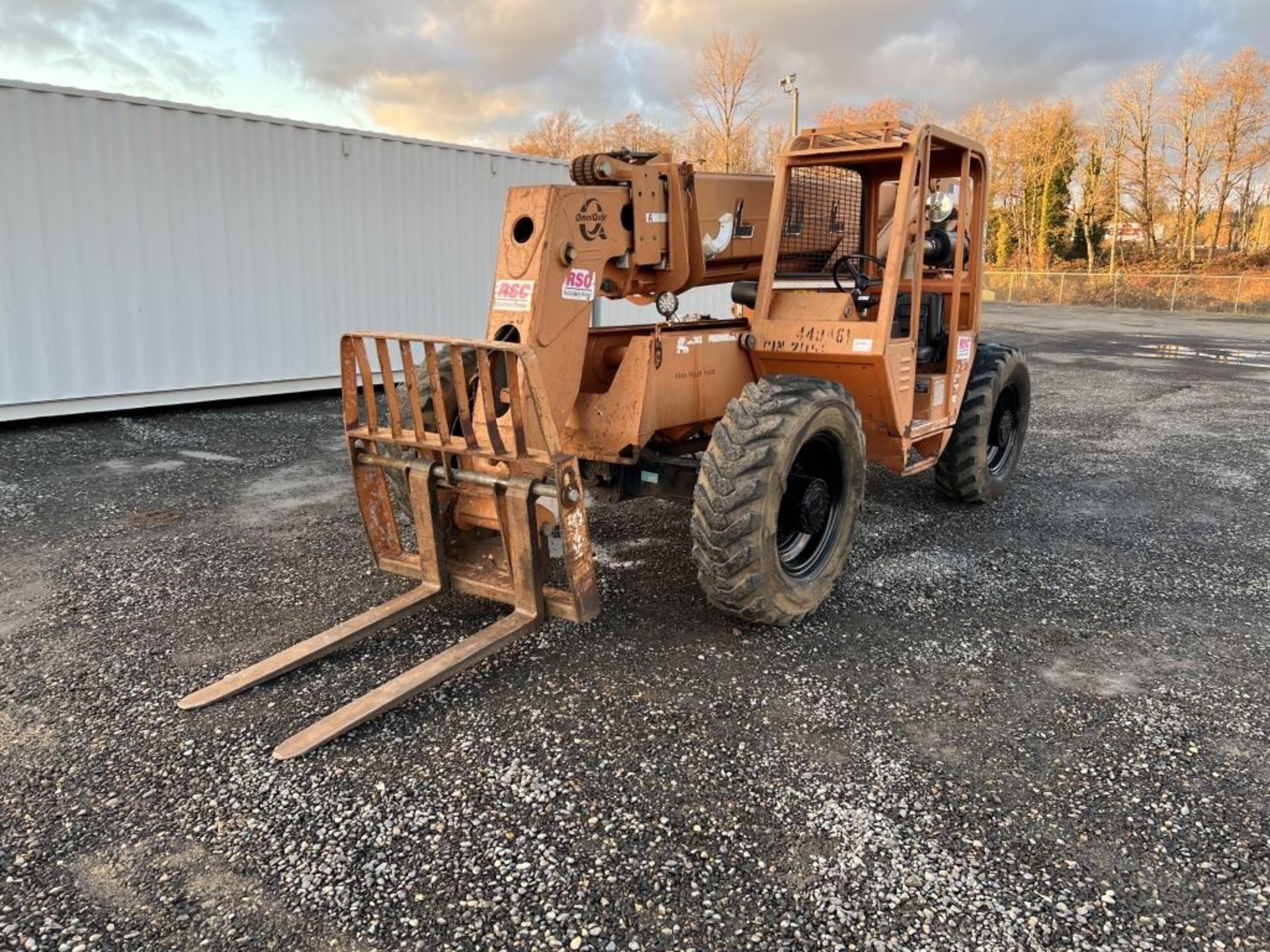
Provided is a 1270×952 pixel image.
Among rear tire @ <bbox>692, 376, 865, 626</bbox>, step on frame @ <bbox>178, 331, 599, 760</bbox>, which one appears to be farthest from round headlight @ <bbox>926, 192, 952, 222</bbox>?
step on frame @ <bbox>178, 331, 599, 760</bbox>

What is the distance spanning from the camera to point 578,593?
3898 millimetres

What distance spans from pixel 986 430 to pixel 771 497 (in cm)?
319

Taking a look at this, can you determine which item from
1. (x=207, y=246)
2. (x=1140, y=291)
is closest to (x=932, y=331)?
(x=207, y=246)

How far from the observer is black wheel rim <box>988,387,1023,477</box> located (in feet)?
24.1

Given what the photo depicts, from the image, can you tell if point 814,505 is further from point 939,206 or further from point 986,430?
point 986,430

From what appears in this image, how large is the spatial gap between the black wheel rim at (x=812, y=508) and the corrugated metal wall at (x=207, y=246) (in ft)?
27.9

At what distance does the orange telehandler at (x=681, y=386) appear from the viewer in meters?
3.96

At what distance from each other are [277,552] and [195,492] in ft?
6.45

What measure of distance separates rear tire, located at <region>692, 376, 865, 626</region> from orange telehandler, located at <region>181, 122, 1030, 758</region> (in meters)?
0.01

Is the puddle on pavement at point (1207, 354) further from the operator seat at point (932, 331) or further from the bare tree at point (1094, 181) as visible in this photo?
the bare tree at point (1094, 181)

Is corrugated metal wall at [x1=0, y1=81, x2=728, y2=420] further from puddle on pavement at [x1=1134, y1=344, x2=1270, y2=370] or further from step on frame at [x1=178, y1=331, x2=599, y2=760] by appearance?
→ puddle on pavement at [x1=1134, y1=344, x2=1270, y2=370]

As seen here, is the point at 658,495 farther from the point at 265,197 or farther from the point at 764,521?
the point at 265,197

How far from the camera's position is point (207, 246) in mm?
10477

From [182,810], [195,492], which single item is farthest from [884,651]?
[195,492]
